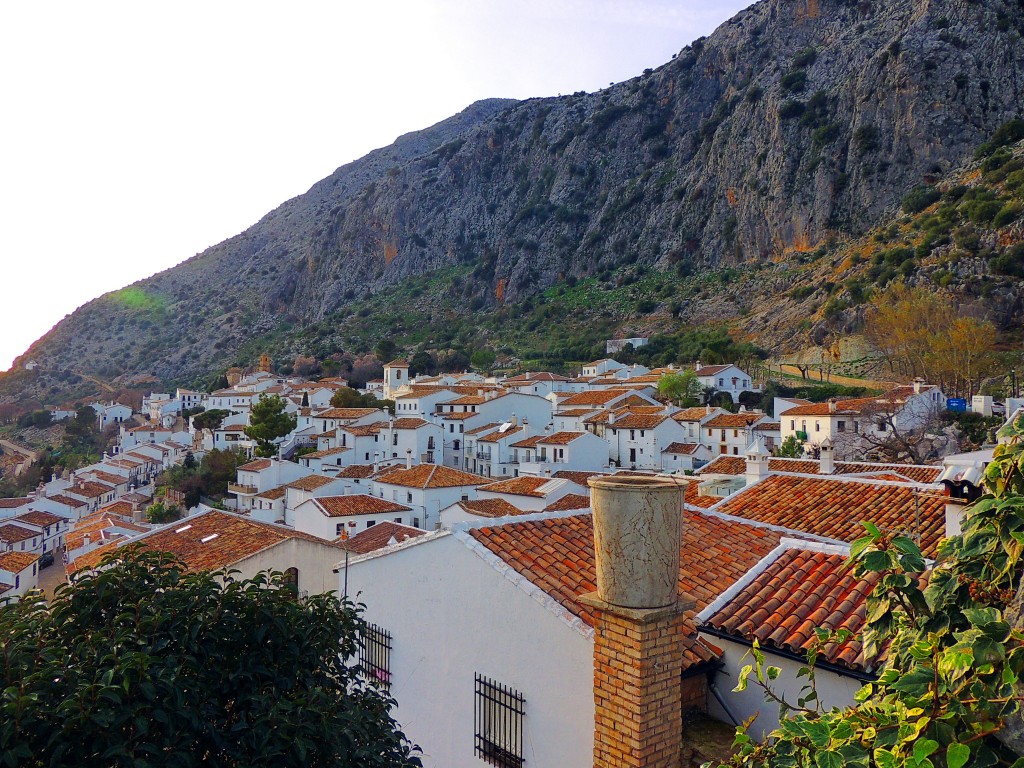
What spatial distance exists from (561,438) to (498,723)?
38.1 metres

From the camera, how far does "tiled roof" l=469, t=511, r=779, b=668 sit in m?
6.90

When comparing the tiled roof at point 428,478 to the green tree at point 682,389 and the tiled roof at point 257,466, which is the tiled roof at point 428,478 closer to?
the tiled roof at point 257,466

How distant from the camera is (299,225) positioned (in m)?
177

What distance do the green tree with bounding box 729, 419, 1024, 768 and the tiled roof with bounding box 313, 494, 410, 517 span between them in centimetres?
3059

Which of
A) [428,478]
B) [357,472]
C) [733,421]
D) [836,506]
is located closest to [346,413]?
[357,472]

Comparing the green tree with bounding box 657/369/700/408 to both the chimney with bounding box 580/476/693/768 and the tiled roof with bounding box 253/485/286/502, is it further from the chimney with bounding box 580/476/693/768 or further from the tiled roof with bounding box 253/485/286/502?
the chimney with bounding box 580/476/693/768

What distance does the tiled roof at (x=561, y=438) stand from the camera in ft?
146

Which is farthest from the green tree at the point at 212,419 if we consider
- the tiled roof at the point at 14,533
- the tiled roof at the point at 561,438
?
the tiled roof at the point at 561,438

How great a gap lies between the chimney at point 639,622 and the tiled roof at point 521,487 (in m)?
26.0

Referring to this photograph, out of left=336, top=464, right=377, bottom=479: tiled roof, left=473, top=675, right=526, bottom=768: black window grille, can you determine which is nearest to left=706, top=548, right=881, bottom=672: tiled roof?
left=473, top=675, right=526, bottom=768: black window grille

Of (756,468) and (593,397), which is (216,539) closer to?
(756,468)

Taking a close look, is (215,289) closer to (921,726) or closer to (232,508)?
(232,508)

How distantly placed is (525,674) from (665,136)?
385ft

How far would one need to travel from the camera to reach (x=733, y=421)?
46.2 m
